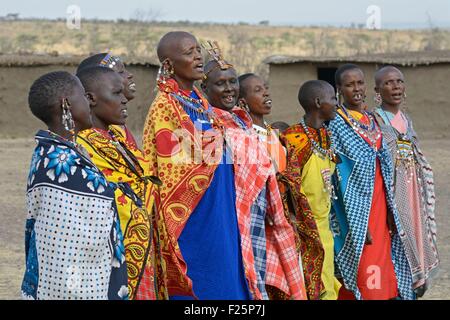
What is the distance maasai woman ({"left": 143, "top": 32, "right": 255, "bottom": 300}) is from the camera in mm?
5355

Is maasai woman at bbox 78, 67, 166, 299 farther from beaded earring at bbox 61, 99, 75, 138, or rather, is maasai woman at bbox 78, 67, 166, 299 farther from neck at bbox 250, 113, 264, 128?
neck at bbox 250, 113, 264, 128

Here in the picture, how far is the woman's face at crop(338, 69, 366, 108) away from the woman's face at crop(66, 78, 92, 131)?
3068mm

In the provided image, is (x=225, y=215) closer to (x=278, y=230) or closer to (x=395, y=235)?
(x=278, y=230)

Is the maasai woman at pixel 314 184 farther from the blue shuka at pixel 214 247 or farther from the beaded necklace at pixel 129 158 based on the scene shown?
the beaded necklace at pixel 129 158

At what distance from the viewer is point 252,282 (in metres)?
5.48

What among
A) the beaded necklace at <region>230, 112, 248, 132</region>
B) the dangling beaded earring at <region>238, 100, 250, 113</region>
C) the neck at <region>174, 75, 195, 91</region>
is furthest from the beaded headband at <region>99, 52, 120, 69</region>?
the dangling beaded earring at <region>238, 100, 250, 113</region>

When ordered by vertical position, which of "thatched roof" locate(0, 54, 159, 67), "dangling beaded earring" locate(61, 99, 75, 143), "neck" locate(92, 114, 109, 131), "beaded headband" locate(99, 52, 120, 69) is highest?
"thatched roof" locate(0, 54, 159, 67)

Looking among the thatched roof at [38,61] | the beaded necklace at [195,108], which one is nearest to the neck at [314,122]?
the beaded necklace at [195,108]

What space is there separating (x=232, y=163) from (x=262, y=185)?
280 millimetres

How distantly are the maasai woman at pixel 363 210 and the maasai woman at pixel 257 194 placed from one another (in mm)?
867

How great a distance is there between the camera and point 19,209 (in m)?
12.1

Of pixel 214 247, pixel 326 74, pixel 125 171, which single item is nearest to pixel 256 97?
pixel 214 247

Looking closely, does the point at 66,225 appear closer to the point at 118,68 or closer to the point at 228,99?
the point at 118,68

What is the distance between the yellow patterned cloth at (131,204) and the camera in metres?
4.75
